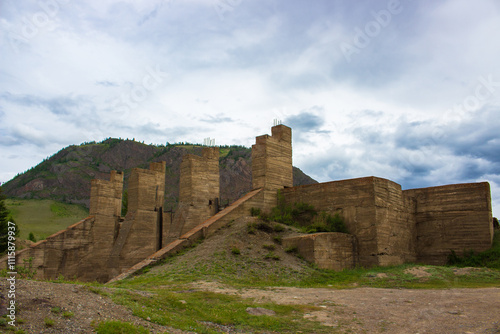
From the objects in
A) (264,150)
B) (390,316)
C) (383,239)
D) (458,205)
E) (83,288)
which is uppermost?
(264,150)

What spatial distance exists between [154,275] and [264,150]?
979cm

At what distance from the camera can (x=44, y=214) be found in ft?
264

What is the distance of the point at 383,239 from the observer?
61.1ft

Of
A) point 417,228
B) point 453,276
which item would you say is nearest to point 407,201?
point 417,228

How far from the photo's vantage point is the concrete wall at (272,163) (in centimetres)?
2220

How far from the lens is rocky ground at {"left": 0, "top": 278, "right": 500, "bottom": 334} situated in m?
6.92

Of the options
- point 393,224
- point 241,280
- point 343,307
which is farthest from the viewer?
point 393,224

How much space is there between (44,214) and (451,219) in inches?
3127

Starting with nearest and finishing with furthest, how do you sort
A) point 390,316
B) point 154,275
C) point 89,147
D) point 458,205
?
point 390,316, point 154,275, point 458,205, point 89,147

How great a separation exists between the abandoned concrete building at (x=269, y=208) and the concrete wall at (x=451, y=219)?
4 centimetres

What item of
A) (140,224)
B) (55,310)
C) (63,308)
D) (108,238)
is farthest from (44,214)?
(55,310)

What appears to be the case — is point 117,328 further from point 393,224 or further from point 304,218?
point 393,224

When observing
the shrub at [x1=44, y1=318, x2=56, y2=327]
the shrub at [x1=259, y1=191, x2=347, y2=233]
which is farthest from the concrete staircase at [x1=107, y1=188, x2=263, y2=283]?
the shrub at [x1=44, y1=318, x2=56, y2=327]

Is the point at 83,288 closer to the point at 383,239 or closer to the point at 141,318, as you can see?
the point at 141,318
